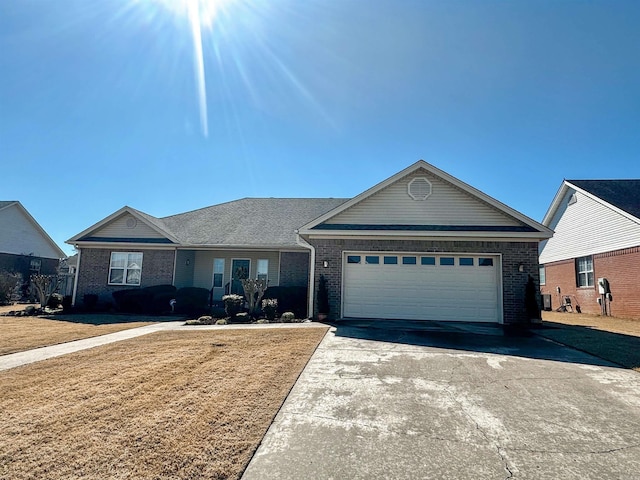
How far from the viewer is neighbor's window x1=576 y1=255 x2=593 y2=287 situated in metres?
17.9

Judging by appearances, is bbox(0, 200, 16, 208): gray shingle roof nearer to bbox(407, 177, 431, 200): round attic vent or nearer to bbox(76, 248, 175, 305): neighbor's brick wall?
bbox(76, 248, 175, 305): neighbor's brick wall

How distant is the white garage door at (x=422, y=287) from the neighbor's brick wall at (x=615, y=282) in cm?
830

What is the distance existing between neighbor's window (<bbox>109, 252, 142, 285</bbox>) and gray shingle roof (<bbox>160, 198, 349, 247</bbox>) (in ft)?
6.71

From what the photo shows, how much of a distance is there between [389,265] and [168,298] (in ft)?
32.1

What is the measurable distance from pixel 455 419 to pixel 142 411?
378 cm

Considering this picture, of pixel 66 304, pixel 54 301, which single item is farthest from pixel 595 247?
pixel 54 301

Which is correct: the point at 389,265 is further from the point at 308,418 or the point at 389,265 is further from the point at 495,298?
the point at 308,418

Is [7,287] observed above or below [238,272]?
below

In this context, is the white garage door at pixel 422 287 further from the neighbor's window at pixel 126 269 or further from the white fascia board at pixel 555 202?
the white fascia board at pixel 555 202

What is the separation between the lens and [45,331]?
33.0ft

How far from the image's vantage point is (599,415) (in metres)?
4.18

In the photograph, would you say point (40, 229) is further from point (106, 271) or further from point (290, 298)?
point (290, 298)

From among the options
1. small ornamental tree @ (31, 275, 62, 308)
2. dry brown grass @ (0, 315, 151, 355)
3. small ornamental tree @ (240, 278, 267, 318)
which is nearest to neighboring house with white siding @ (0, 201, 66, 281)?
small ornamental tree @ (31, 275, 62, 308)

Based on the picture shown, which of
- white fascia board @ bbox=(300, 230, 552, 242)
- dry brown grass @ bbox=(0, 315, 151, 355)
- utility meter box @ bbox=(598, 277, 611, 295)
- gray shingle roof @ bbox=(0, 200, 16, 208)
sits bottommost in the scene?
dry brown grass @ bbox=(0, 315, 151, 355)
